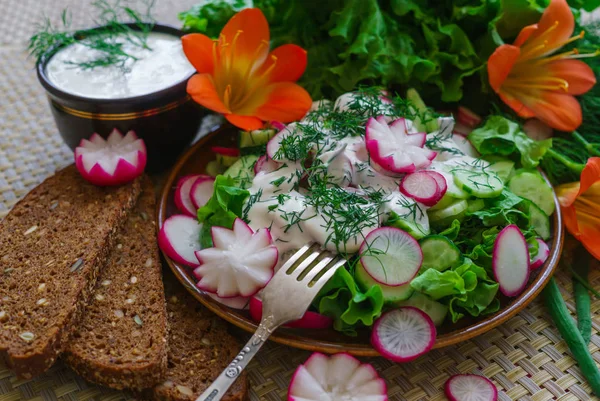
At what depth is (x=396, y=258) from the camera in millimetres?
1765

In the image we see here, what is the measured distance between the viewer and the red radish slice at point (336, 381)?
1.62 m

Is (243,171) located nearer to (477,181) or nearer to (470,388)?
(477,181)

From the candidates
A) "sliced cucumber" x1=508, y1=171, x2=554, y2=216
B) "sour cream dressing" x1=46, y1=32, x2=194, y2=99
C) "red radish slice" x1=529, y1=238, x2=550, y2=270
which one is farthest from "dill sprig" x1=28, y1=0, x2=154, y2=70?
"red radish slice" x1=529, y1=238, x2=550, y2=270

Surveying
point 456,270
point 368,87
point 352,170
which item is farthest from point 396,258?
point 368,87

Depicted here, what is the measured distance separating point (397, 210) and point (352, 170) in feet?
0.70

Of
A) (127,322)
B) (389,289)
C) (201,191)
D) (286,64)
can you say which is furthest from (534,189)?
(127,322)

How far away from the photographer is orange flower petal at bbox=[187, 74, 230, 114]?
86.7 inches

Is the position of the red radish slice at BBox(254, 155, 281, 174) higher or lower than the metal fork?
higher

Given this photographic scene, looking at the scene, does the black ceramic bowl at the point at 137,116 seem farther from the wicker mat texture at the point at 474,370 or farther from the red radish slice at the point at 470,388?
the red radish slice at the point at 470,388

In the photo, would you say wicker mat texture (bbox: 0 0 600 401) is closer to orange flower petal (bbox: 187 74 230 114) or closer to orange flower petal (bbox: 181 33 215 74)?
orange flower petal (bbox: 187 74 230 114)

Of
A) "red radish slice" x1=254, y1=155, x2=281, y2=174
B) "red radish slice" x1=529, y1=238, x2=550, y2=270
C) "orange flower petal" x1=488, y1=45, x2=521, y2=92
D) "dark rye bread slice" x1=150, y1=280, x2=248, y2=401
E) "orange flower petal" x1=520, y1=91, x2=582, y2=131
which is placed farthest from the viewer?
"orange flower petal" x1=520, y1=91, x2=582, y2=131

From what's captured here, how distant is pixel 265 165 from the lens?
2.10 meters

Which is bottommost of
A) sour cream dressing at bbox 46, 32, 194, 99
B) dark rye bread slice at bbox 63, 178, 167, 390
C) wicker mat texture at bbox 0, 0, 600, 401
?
wicker mat texture at bbox 0, 0, 600, 401

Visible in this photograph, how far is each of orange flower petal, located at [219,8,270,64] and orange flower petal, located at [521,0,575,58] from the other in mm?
1019
